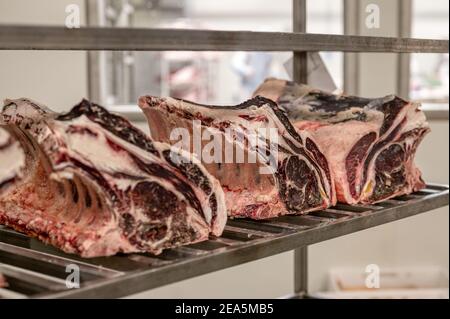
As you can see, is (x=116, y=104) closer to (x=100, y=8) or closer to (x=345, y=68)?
(x=100, y=8)

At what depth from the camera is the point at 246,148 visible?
1562 millimetres

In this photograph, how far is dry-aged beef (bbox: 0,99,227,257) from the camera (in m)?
1.27

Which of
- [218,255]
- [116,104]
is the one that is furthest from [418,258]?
[218,255]

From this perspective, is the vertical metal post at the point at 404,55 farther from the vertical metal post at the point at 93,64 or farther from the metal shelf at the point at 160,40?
the metal shelf at the point at 160,40

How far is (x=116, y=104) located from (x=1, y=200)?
2166 millimetres

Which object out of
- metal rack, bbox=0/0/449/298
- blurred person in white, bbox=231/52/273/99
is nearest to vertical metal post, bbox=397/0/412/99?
blurred person in white, bbox=231/52/273/99

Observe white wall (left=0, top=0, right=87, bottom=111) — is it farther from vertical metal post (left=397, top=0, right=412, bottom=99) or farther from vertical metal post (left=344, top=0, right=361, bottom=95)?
vertical metal post (left=397, top=0, right=412, bottom=99)

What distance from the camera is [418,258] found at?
372cm

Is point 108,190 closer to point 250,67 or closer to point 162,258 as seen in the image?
point 162,258

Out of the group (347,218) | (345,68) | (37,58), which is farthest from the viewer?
(345,68)

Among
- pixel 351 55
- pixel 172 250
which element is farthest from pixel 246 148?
pixel 351 55

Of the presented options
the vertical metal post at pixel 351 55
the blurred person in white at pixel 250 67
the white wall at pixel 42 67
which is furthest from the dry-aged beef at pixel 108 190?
the blurred person in white at pixel 250 67

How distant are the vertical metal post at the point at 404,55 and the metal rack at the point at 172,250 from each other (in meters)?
1.81

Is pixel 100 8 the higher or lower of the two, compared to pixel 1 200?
higher
